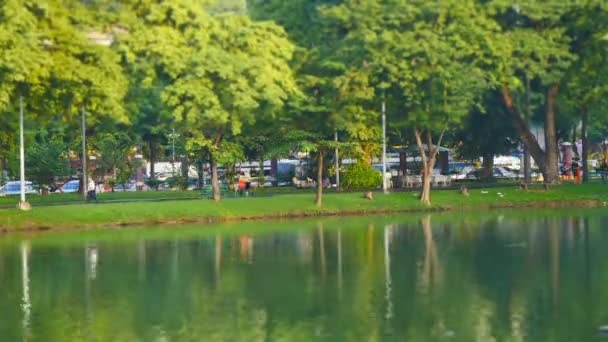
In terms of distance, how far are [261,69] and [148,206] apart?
7.94m

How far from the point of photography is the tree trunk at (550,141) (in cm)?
7738

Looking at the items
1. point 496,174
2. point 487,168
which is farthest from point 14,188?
point 496,174

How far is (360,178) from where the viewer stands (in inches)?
3167

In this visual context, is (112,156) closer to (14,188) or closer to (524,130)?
(14,188)

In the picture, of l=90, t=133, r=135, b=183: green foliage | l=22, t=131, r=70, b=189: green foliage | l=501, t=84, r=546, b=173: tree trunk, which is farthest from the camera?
l=90, t=133, r=135, b=183: green foliage

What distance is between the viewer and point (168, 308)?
30219 millimetres

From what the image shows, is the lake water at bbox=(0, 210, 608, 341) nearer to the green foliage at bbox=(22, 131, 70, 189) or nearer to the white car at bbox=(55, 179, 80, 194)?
the green foliage at bbox=(22, 131, 70, 189)

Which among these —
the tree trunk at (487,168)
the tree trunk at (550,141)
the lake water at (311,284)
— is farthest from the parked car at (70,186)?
the lake water at (311,284)

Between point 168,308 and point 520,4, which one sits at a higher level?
point 520,4

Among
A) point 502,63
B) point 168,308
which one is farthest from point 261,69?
point 168,308

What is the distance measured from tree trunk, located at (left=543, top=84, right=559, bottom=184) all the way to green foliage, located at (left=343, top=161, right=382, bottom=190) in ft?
32.5

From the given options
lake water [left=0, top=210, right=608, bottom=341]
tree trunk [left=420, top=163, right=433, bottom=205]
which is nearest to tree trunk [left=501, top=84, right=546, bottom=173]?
tree trunk [left=420, top=163, right=433, bottom=205]

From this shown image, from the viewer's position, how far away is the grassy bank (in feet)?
193

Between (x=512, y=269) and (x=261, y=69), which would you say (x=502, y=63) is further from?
(x=512, y=269)
